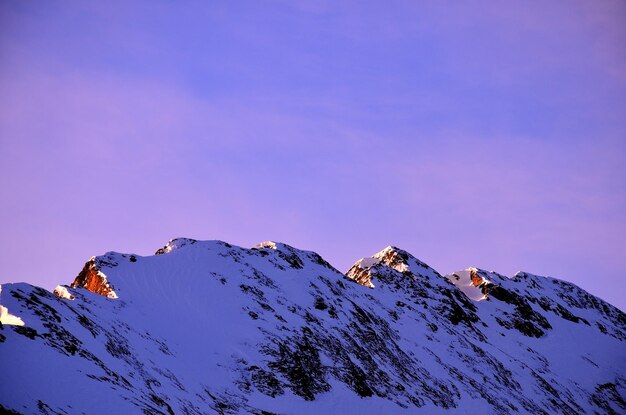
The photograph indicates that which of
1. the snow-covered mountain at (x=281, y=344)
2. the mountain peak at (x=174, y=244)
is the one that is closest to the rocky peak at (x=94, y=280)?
the snow-covered mountain at (x=281, y=344)

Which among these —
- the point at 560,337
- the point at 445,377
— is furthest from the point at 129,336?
the point at 560,337

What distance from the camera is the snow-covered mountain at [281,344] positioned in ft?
145

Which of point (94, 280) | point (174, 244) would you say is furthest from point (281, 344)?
point (174, 244)

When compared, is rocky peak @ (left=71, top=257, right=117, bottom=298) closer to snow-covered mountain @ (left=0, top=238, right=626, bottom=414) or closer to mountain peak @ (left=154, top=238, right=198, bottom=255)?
snow-covered mountain @ (left=0, top=238, right=626, bottom=414)

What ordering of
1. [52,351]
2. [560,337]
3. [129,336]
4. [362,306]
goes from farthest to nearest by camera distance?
1. [560,337]
2. [362,306]
3. [129,336]
4. [52,351]

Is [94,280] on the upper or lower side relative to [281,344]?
lower

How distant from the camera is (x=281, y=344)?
7012 cm

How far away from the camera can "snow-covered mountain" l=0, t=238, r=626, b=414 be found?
44.2m

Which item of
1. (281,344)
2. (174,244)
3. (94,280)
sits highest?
(174,244)

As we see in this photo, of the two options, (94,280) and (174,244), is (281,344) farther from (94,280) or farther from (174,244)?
(174,244)

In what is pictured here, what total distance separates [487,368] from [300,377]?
38785 mm

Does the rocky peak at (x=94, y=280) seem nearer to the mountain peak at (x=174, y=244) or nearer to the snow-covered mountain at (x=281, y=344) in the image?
the snow-covered mountain at (x=281, y=344)

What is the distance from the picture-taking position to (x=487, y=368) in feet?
319

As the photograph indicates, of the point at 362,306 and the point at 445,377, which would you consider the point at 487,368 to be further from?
the point at 362,306
